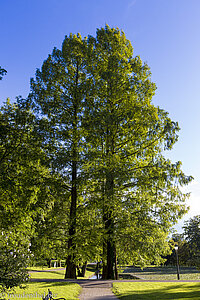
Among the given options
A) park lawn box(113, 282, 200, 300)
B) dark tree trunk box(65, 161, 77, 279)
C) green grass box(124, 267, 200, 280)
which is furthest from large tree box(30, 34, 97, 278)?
green grass box(124, 267, 200, 280)

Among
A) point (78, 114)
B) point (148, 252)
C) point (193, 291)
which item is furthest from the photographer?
point (78, 114)

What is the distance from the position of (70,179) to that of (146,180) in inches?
176

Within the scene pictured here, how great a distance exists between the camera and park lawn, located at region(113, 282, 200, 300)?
9961 mm

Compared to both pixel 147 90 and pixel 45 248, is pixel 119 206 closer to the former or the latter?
pixel 45 248

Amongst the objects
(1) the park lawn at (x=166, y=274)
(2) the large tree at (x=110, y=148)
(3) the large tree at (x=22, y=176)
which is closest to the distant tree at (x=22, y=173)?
(3) the large tree at (x=22, y=176)

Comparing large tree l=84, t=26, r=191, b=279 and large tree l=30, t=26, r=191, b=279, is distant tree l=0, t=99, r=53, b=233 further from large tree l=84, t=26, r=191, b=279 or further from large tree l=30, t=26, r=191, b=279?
large tree l=84, t=26, r=191, b=279

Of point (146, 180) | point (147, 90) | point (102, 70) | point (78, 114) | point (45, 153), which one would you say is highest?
point (102, 70)

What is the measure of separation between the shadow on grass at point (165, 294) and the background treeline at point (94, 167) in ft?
6.99

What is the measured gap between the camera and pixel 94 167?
14047 millimetres

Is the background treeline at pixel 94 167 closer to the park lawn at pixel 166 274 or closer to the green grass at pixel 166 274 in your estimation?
the park lawn at pixel 166 274

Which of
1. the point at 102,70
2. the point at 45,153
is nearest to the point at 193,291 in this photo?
the point at 45,153

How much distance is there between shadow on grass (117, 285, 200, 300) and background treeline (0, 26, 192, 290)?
6.99 ft

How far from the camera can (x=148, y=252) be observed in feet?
44.0

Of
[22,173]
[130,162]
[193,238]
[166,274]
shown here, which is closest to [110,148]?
[130,162]
